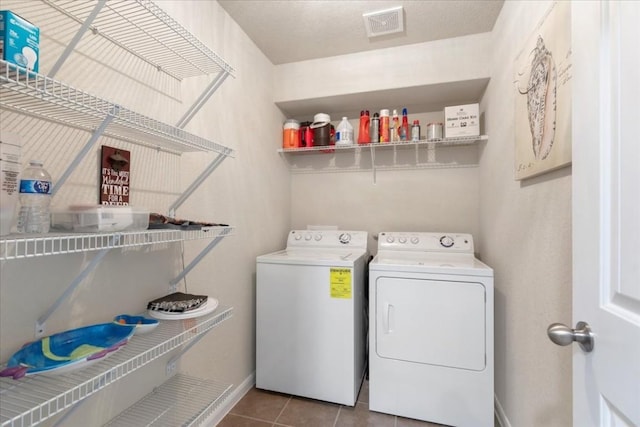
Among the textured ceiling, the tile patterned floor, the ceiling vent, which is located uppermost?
the textured ceiling

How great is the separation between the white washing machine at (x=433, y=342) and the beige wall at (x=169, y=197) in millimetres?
944

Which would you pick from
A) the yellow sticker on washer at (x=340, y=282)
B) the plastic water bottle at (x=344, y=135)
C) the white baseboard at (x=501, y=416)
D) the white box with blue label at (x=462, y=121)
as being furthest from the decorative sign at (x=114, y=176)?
the white baseboard at (x=501, y=416)

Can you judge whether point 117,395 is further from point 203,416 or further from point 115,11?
point 115,11

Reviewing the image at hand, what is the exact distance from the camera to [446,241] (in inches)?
86.7

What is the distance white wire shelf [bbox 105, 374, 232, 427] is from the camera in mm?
1134

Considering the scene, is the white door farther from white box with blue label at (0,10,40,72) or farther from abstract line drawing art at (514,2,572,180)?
white box with blue label at (0,10,40,72)

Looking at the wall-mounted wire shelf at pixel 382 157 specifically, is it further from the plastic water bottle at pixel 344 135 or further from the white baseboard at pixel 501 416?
the white baseboard at pixel 501 416

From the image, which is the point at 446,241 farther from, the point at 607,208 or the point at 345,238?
the point at 607,208

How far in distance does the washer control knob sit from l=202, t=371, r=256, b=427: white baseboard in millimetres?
1715

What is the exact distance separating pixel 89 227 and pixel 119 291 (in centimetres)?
46

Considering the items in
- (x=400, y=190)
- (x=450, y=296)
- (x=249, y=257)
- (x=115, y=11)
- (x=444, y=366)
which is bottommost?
(x=444, y=366)

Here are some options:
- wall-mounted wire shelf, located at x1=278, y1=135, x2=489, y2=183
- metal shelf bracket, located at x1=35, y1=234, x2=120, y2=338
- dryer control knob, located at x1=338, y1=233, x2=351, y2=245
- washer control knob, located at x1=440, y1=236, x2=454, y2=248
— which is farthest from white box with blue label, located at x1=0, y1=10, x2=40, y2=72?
washer control knob, located at x1=440, y1=236, x2=454, y2=248

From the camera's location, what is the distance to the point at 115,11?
1.05m

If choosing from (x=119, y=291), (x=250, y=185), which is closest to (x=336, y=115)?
(x=250, y=185)
